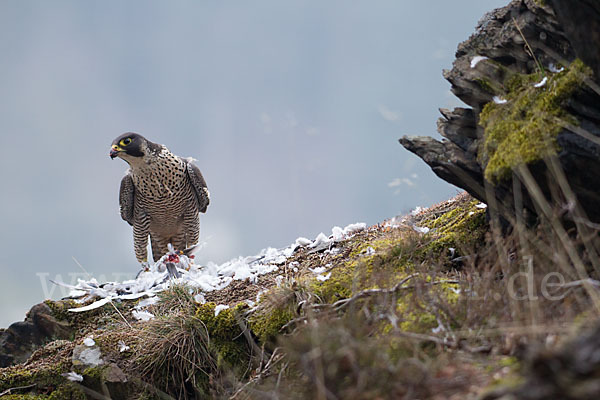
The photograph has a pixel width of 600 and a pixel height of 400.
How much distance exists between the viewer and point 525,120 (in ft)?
9.57

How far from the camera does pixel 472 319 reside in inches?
83.1

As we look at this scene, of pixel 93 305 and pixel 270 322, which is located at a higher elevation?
pixel 93 305

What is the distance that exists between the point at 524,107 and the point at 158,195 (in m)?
5.85

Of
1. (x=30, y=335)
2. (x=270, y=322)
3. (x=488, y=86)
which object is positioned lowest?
(x=270, y=322)

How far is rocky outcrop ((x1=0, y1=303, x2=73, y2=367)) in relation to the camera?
211 inches

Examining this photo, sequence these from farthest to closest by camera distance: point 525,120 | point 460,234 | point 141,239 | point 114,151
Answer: point 141,239
point 114,151
point 460,234
point 525,120

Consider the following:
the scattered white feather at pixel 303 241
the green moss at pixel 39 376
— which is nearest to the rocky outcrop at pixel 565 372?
the green moss at pixel 39 376

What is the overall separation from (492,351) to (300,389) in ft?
2.41

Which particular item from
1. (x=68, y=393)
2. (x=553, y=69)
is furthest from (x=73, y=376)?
(x=553, y=69)

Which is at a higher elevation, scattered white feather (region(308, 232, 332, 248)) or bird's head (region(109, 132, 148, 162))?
bird's head (region(109, 132, 148, 162))

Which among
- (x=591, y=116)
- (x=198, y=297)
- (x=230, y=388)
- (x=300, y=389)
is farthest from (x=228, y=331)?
(x=591, y=116)

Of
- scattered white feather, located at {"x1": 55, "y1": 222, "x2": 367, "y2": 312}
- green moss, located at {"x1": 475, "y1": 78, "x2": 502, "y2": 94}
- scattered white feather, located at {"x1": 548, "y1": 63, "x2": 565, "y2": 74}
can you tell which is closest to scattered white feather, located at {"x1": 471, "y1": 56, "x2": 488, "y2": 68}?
green moss, located at {"x1": 475, "y1": 78, "x2": 502, "y2": 94}

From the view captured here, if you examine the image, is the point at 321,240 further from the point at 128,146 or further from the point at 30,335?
the point at 30,335

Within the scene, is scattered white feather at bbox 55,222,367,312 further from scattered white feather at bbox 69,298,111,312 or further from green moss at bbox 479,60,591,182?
green moss at bbox 479,60,591,182
